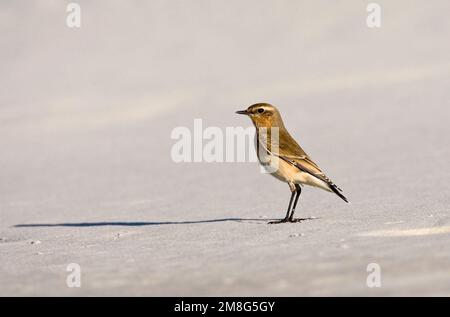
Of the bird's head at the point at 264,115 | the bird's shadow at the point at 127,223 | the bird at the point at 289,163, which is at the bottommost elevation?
the bird's shadow at the point at 127,223

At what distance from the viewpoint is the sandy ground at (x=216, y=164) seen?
7.48m

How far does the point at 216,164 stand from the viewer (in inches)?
713

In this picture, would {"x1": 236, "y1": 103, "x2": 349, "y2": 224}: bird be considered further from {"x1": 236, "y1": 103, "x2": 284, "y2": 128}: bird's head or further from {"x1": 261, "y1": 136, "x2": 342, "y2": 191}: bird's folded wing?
{"x1": 236, "y1": 103, "x2": 284, "y2": 128}: bird's head

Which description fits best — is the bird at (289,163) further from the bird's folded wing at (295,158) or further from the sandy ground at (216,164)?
the sandy ground at (216,164)

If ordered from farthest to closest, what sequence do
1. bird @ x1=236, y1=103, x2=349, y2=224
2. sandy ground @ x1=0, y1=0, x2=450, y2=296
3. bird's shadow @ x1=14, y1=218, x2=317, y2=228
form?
bird's shadow @ x1=14, y1=218, x2=317, y2=228 → bird @ x1=236, y1=103, x2=349, y2=224 → sandy ground @ x1=0, y1=0, x2=450, y2=296

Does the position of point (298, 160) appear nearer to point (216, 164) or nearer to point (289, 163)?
point (289, 163)

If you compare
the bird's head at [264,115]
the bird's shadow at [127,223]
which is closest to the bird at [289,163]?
the bird's head at [264,115]

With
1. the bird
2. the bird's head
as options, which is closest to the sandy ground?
the bird

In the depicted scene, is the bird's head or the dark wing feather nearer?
the dark wing feather

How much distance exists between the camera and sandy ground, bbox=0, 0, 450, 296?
748 cm

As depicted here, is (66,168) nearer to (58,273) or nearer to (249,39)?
(58,273)

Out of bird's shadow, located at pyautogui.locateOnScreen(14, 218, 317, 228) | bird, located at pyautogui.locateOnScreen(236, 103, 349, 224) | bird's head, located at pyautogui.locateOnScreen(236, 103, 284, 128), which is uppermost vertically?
bird's head, located at pyautogui.locateOnScreen(236, 103, 284, 128)

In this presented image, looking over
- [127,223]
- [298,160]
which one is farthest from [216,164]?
[298,160]

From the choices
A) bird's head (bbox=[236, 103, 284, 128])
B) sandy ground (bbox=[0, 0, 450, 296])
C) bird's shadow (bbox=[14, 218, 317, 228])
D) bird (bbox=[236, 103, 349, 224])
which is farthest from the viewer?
bird's head (bbox=[236, 103, 284, 128])
